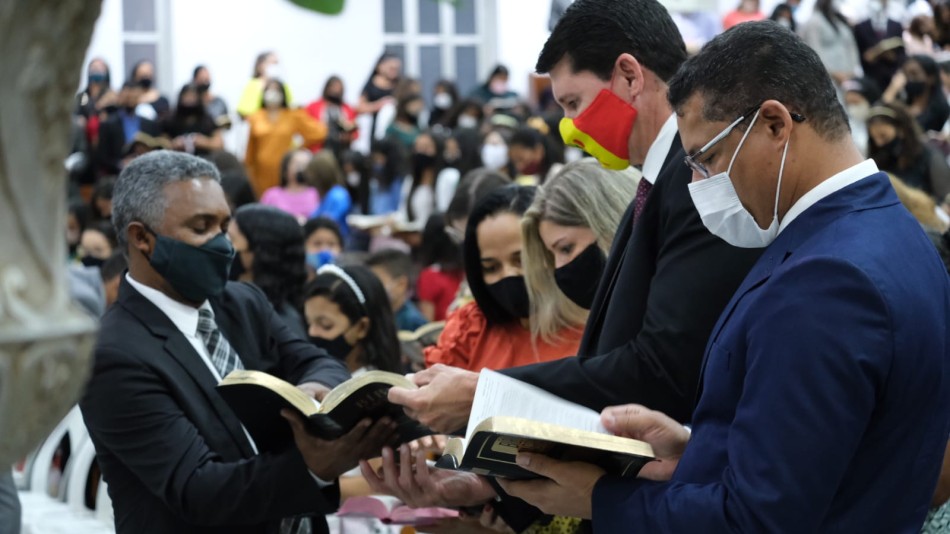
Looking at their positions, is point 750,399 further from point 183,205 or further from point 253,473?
point 183,205

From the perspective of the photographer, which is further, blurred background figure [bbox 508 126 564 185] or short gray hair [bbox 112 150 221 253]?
blurred background figure [bbox 508 126 564 185]

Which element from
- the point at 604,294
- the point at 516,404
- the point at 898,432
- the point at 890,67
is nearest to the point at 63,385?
the point at 898,432

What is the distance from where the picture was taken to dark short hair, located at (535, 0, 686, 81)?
3008 mm

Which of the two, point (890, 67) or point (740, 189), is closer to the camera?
point (740, 189)

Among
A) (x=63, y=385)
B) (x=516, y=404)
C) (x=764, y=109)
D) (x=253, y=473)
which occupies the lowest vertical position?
(x=253, y=473)

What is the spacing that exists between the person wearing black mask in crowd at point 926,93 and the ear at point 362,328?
825 cm

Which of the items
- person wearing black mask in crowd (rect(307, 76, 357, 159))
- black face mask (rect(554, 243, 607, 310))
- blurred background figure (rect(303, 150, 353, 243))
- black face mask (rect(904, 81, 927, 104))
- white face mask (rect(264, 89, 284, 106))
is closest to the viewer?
black face mask (rect(554, 243, 607, 310))

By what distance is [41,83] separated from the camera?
97 cm

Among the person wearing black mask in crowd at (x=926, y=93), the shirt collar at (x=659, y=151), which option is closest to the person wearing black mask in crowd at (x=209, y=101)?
the person wearing black mask in crowd at (x=926, y=93)

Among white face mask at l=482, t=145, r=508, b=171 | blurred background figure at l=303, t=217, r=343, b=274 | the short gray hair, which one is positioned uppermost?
the short gray hair

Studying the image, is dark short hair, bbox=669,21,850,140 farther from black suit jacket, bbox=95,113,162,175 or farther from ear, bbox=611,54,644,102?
black suit jacket, bbox=95,113,162,175

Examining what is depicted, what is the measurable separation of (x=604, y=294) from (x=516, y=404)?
49cm

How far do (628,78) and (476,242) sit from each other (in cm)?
135

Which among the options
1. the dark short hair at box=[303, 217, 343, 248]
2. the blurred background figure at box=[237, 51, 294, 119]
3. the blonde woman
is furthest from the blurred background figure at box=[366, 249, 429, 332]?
the blurred background figure at box=[237, 51, 294, 119]
